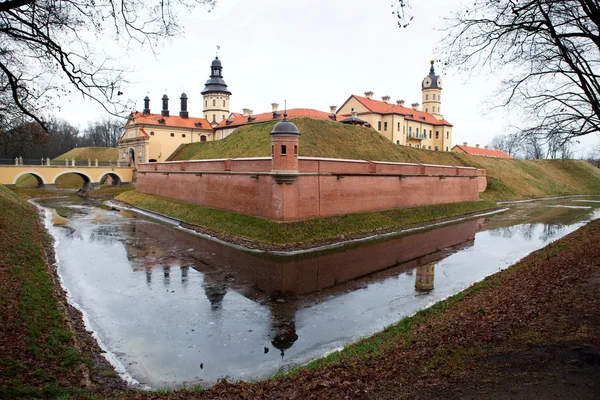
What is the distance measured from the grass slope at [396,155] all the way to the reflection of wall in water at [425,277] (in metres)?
14.8

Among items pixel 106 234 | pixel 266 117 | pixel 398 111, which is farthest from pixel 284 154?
pixel 398 111

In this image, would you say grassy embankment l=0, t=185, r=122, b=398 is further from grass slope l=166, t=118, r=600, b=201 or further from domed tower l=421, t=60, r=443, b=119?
domed tower l=421, t=60, r=443, b=119

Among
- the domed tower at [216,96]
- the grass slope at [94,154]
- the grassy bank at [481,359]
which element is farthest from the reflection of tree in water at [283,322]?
the grass slope at [94,154]

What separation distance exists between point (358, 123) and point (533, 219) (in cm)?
1600

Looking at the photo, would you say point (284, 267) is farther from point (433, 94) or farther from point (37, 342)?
point (433, 94)

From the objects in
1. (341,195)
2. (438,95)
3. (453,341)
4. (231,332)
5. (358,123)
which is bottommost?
(231,332)

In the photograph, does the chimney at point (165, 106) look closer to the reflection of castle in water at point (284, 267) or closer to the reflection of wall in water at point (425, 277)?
the reflection of castle in water at point (284, 267)

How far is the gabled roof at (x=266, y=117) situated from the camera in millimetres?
39013

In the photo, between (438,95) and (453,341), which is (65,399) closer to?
(453,341)

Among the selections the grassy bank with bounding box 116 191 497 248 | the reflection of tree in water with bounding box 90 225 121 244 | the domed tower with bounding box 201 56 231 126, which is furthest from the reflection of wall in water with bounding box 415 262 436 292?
the domed tower with bounding box 201 56 231 126

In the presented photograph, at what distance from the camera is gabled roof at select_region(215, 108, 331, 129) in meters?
39.0

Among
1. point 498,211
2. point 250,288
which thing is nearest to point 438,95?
point 498,211

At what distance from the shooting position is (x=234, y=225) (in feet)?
59.7

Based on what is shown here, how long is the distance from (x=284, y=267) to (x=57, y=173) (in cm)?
3627
